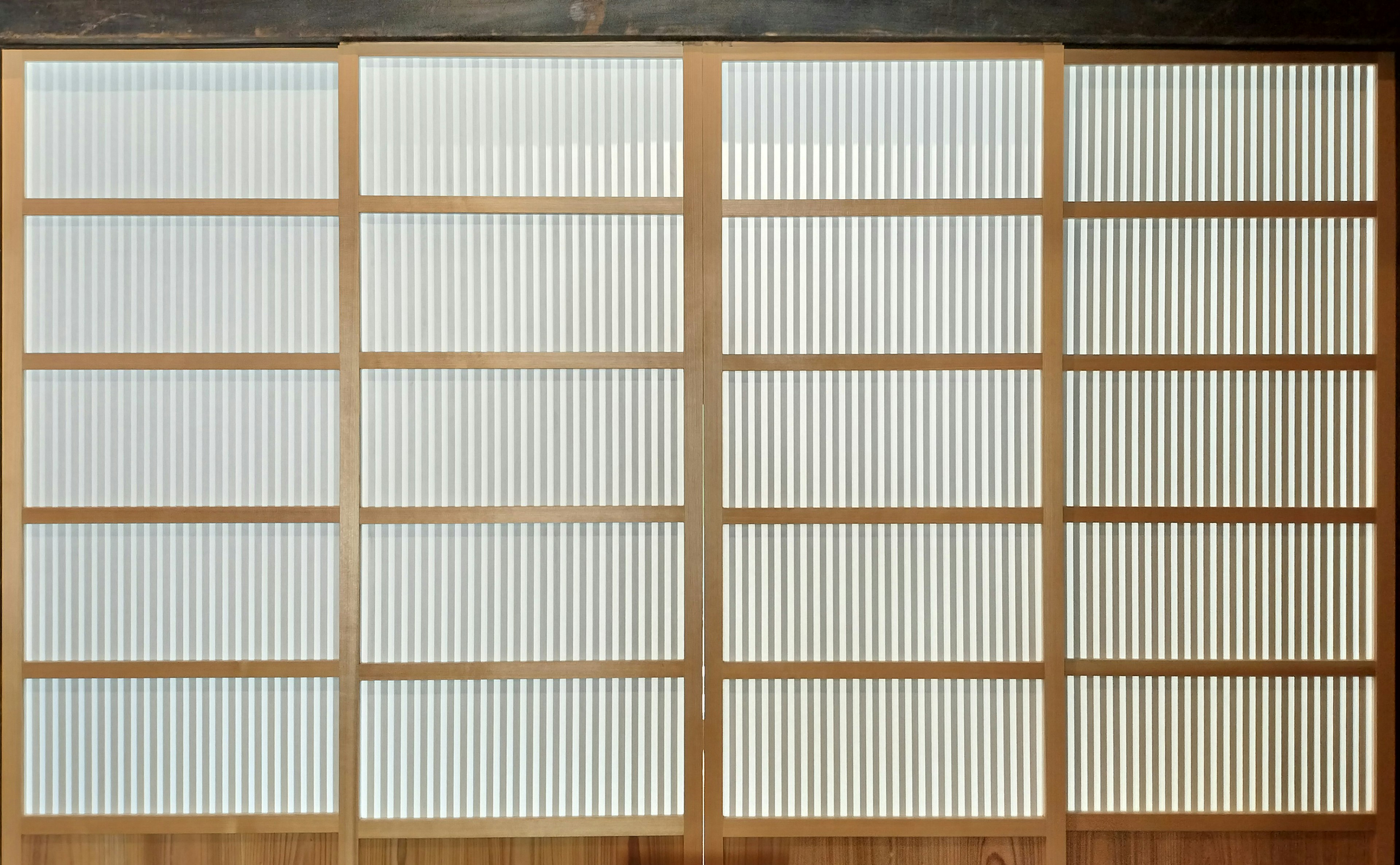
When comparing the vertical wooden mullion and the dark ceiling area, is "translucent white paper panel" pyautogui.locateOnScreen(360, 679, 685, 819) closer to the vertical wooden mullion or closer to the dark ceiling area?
the vertical wooden mullion

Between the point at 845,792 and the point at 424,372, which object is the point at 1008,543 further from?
the point at 424,372

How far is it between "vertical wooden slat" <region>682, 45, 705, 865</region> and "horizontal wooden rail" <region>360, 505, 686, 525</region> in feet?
0.23

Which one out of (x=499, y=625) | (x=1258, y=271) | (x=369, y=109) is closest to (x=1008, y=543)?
(x=1258, y=271)

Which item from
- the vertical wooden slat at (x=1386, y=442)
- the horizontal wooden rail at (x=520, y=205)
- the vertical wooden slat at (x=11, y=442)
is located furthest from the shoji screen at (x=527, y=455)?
the vertical wooden slat at (x=1386, y=442)

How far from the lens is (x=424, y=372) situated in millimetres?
1804

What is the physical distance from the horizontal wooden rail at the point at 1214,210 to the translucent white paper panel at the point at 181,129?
1470 millimetres

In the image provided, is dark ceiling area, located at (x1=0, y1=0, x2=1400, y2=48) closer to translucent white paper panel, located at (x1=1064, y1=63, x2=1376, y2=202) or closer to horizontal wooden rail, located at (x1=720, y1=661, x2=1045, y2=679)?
translucent white paper panel, located at (x1=1064, y1=63, x2=1376, y2=202)

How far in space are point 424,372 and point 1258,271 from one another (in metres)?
1.63

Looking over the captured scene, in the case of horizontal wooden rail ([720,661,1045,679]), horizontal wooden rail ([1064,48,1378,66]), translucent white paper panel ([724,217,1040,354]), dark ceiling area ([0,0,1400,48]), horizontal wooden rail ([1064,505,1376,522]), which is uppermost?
dark ceiling area ([0,0,1400,48])

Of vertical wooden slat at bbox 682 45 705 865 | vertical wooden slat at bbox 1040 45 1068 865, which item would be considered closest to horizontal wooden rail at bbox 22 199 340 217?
vertical wooden slat at bbox 682 45 705 865

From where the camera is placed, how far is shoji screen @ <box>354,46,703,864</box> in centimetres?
180

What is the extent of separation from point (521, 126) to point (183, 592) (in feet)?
3.68

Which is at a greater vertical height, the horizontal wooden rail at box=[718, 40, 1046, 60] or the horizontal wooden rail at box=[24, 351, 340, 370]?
the horizontal wooden rail at box=[718, 40, 1046, 60]

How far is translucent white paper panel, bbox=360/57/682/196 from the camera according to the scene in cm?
180
